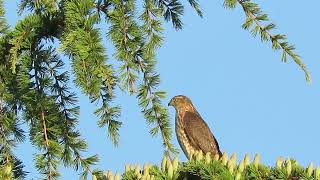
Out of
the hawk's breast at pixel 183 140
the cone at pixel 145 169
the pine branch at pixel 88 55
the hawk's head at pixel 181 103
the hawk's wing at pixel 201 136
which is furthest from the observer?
the hawk's head at pixel 181 103

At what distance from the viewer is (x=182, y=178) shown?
183 inches

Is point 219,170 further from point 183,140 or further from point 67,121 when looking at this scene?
point 183,140

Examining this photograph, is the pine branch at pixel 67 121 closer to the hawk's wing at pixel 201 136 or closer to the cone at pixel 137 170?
the cone at pixel 137 170

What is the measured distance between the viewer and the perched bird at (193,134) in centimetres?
857

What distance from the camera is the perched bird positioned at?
8.57 metres

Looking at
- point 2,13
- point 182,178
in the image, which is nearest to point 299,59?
point 182,178

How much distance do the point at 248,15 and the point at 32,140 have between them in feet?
4.70

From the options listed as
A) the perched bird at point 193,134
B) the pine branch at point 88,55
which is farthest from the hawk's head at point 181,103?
the pine branch at point 88,55

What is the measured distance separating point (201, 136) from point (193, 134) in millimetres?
96

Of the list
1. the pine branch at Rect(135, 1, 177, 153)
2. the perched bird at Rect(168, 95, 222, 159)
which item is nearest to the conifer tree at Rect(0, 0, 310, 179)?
the pine branch at Rect(135, 1, 177, 153)

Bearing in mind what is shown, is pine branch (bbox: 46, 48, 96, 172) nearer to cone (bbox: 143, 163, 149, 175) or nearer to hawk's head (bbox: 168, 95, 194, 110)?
cone (bbox: 143, 163, 149, 175)

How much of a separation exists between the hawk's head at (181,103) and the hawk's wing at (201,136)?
488 millimetres

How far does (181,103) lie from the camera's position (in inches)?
376

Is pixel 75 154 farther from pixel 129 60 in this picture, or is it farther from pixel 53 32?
pixel 53 32
